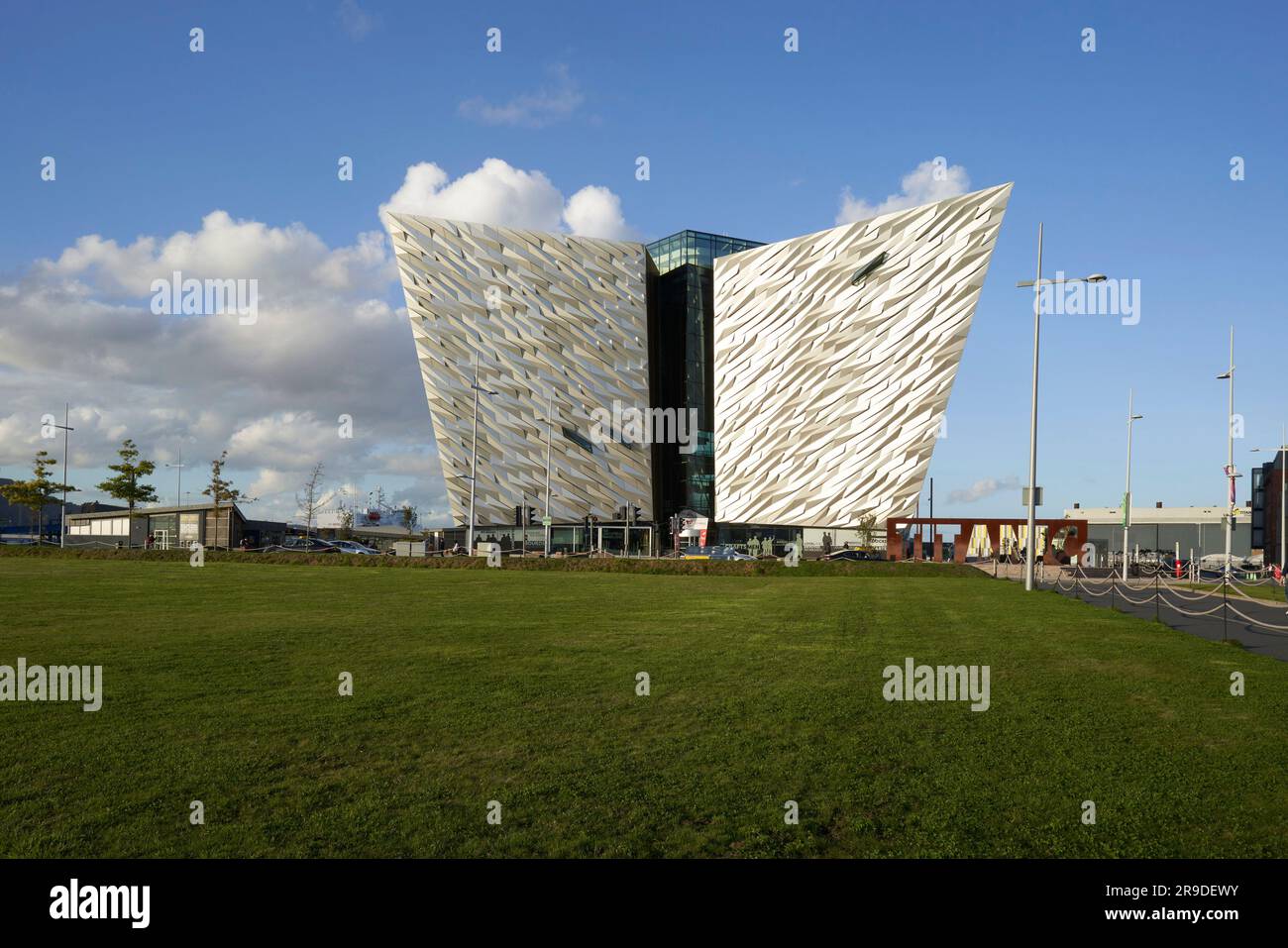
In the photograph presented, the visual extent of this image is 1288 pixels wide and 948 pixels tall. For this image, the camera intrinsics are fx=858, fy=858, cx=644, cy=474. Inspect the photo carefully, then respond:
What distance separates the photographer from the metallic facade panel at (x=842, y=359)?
67188mm

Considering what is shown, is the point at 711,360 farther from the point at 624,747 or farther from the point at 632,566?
the point at 624,747

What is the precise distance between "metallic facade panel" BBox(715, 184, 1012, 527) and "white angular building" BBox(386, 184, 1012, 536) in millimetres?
144

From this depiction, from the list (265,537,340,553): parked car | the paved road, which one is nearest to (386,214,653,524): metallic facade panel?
(265,537,340,553): parked car

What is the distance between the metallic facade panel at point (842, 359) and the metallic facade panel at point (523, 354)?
967cm

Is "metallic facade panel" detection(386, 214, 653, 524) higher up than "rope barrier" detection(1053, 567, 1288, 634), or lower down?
higher up

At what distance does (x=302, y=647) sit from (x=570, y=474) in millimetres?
67139

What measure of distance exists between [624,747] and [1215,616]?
1960 cm

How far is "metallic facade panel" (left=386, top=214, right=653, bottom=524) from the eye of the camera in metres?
76.6

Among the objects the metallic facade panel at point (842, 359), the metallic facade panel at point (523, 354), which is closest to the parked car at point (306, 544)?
the metallic facade panel at point (523, 354)

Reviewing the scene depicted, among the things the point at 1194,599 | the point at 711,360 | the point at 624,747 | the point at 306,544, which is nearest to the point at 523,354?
the point at 711,360

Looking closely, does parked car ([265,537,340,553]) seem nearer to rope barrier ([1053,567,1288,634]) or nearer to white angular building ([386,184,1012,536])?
white angular building ([386,184,1012,536])

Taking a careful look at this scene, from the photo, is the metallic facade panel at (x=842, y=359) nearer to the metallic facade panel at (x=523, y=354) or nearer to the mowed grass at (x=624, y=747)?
the metallic facade panel at (x=523, y=354)
